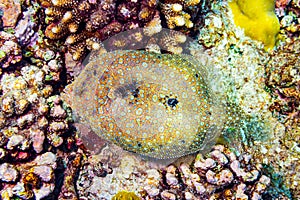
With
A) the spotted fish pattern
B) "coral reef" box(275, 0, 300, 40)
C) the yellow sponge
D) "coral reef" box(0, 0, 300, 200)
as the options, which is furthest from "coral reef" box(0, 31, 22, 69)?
"coral reef" box(275, 0, 300, 40)

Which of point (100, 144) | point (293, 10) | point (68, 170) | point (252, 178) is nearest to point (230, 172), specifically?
point (252, 178)

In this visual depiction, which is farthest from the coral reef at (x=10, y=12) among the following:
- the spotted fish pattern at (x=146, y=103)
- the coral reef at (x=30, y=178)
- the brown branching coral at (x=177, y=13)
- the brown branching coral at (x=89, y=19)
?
the brown branching coral at (x=177, y=13)

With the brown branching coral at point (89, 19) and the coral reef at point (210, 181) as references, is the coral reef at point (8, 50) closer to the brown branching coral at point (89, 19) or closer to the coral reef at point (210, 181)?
the brown branching coral at point (89, 19)

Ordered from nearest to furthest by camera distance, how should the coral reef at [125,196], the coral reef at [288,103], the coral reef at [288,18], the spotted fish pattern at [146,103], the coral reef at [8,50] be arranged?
the coral reef at [8,50]
the spotted fish pattern at [146,103]
the coral reef at [125,196]
the coral reef at [288,103]
the coral reef at [288,18]

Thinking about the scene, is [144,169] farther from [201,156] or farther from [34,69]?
[34,69]

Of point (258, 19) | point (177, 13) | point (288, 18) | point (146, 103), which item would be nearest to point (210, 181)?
point (146, 103)
